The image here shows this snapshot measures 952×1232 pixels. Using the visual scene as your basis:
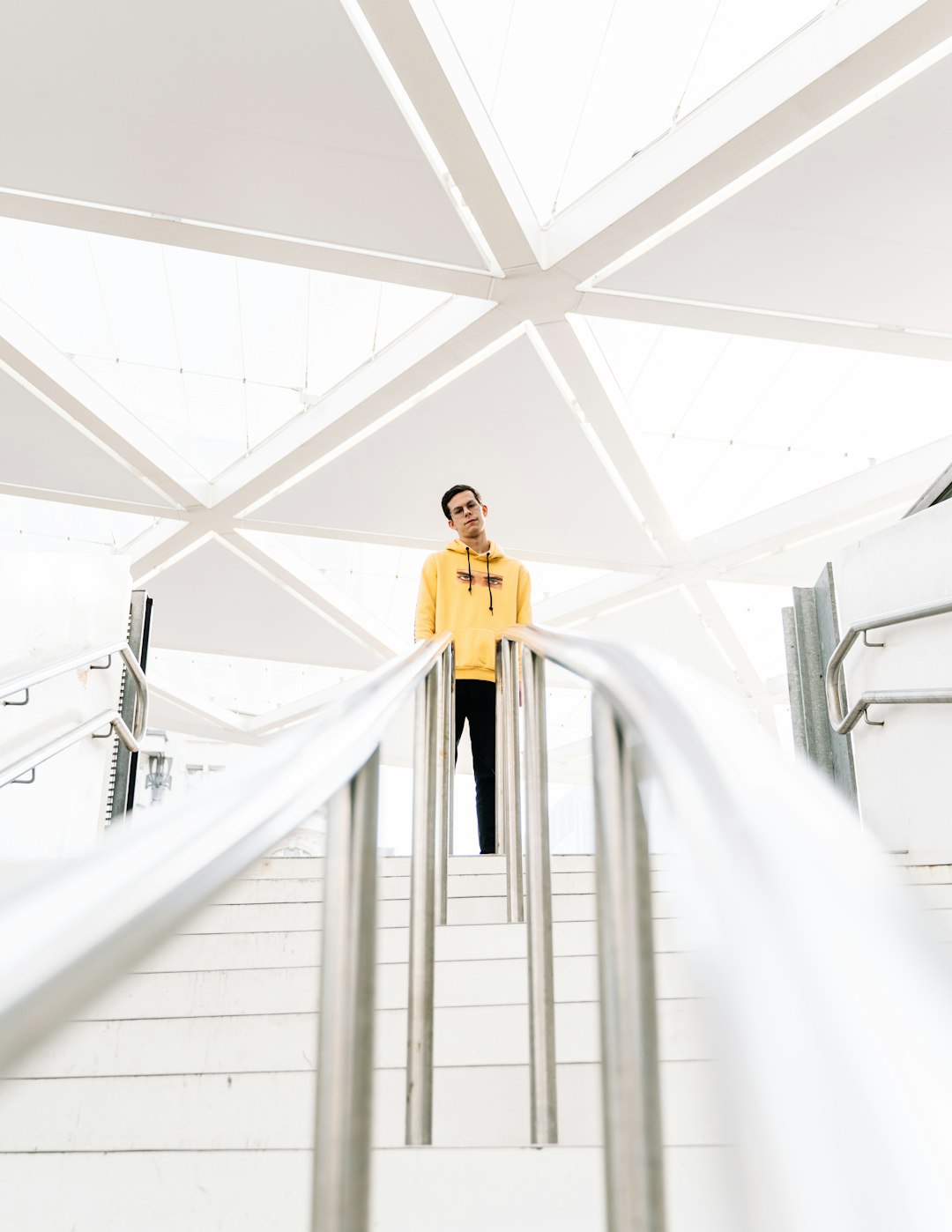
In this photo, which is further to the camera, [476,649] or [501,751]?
[476,649]

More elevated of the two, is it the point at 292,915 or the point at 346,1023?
the point at 292,915

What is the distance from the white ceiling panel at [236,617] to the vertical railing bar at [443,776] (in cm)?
1125

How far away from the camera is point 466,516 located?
17.5 feet

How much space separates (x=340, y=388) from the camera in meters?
Result: 11.5

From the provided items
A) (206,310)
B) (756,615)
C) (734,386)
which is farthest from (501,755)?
(756,615)

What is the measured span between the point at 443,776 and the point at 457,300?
711 centimetres

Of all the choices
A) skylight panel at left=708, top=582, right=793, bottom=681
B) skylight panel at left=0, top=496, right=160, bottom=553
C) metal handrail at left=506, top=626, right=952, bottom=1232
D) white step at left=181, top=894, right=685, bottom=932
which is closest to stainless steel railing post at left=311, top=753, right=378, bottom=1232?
metal handrail at left=506, top=626, right=952, bottom=1232

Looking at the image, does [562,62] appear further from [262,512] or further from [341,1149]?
[341,1149]

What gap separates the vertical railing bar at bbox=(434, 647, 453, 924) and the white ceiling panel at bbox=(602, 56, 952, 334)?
5160 millimetres

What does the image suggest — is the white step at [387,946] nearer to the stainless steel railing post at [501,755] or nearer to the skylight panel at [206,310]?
the stainless steel railing post at [501,755]

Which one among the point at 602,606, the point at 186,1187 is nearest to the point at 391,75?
the point at 186,1187

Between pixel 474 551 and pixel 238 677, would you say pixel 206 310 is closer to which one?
pixel 474 551

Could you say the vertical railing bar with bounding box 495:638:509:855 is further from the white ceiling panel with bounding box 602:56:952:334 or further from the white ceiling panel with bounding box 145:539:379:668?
the white ceiling panel with bounding box 145:539:379:668

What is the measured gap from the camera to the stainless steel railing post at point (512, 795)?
11.8 feet
